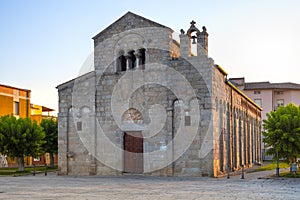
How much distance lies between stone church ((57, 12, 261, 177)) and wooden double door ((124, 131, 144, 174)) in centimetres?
6

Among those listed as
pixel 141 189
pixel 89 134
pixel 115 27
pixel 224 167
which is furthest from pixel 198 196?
pixel 115 27

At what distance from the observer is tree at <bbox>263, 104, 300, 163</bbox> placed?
22562 mm

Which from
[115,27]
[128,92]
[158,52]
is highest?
[115,27]

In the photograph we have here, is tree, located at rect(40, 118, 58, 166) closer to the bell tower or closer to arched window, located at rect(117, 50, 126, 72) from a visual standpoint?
arched window, located at rect(117, 50, 126, 72)

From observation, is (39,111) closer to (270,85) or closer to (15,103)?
(15,103)

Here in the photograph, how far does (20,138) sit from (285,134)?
1987cm

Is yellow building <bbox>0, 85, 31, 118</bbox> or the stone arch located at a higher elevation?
yellow building <bbox>0, 85, 31, 118</bbox>

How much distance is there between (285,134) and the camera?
73.4 ft

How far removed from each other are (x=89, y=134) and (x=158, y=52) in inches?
281

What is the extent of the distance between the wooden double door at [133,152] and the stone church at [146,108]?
0.21ft

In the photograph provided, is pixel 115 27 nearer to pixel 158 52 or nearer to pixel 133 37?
pixel 133 37

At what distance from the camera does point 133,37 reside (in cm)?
2580

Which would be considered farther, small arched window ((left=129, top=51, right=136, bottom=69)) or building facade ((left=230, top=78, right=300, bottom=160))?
building facade ((left=230, top=78, right=300, bottom=160))

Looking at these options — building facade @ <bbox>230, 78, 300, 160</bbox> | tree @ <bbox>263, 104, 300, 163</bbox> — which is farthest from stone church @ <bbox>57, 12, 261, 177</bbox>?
building facade @ <bbox>230, 78, 300, 160</bbox>
